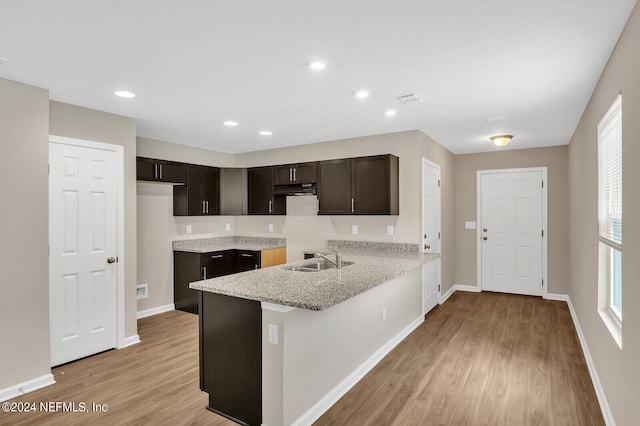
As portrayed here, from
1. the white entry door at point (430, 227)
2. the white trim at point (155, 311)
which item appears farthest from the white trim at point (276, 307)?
the white trim at point (155, 311)

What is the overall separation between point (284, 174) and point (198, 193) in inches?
51.1

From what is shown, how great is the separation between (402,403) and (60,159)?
11.7ft

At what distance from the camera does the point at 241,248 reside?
5.36 metres

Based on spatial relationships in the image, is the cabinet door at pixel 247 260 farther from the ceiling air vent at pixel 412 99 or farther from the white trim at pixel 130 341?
the ceiling air vent at pixel 412 99

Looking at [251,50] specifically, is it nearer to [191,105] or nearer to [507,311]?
[191,105]

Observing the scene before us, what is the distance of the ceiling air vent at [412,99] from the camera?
10.2ft

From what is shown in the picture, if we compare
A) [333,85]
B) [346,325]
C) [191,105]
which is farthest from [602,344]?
[191,105]

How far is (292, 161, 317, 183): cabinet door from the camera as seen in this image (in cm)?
498

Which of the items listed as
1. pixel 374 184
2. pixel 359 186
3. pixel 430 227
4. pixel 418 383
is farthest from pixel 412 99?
pixel 418 383

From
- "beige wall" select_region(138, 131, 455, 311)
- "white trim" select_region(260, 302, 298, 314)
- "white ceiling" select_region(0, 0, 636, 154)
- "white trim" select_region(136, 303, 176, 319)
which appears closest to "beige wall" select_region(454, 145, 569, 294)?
"beige wall" select_region(138, 131, 455, 311)

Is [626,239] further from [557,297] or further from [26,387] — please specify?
[557,297]

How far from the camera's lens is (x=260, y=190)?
18.5 ft

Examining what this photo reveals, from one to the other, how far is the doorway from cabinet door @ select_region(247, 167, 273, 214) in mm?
2194

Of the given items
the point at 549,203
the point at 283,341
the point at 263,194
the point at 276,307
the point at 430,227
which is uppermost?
the point at 263,194
